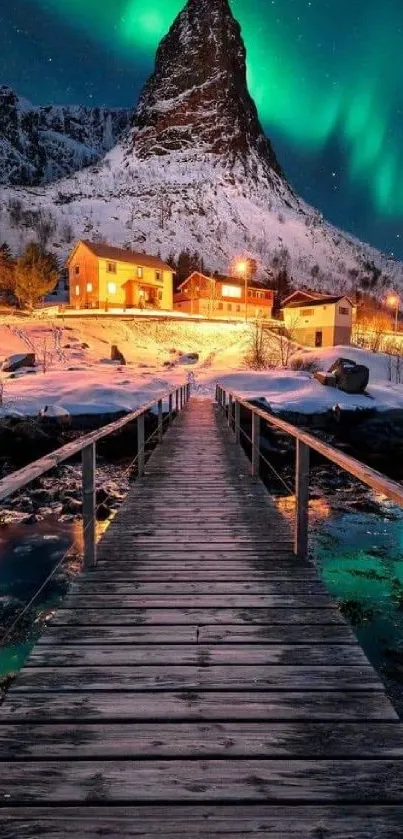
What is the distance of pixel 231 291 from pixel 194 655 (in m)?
74.7

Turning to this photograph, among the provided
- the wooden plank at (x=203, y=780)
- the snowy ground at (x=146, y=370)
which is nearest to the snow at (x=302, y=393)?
the snowy ground at (x=146, y=370)

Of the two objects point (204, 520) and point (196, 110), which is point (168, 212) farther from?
point (204, 520)

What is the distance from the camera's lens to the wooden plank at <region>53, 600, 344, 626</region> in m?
3.29

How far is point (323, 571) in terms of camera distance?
9008 millimetres

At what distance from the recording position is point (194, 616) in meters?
3.38

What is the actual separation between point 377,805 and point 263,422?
20.6 m

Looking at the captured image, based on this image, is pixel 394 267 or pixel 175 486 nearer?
pixel 175 486

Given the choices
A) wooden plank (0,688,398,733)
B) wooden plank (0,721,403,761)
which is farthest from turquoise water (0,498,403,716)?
wooden plank (0,721,403,761)

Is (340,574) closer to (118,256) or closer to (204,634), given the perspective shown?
(204,634)

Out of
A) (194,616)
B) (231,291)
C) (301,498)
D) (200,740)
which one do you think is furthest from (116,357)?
(231,291)

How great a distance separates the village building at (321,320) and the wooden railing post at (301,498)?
1864 inches

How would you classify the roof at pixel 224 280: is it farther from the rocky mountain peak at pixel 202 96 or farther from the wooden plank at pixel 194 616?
the rocky mountain peak at pixel 202 96

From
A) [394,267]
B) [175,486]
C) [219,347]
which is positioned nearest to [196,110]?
[394,267]

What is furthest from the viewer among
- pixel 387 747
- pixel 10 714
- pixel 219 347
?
pixel 219 347
